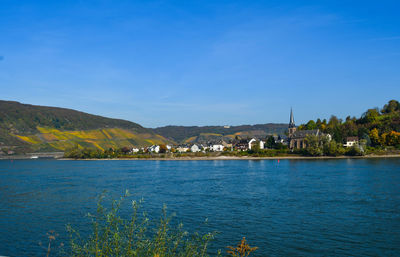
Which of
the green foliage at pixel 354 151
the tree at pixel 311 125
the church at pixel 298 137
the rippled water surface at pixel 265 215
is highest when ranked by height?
the tree at pixel 311 125

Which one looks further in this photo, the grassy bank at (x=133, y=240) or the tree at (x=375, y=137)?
the tree at (x=375, y=137)

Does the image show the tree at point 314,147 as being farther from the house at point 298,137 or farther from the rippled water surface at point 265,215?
the rippled water surface at point 265,215

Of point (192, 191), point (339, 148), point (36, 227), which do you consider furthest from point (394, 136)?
point (36, 227)

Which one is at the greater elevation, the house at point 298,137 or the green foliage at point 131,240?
the house at point 298,137

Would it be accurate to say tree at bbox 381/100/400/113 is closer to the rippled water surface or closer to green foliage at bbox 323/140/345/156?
green foliage at bbox 323/140/345/156

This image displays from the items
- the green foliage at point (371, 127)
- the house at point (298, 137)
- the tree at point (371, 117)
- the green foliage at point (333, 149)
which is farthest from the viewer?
the tree at point (371, 117)

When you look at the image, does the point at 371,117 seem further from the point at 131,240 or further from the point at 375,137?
the point at 131,240

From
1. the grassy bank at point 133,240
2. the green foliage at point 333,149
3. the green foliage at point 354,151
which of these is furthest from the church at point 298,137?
the grassy bank at point 133,240

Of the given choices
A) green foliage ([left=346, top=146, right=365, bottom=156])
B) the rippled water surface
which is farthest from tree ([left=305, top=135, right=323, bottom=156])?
the rippled water surface

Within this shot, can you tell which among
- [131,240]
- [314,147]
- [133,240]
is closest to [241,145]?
[314,147]

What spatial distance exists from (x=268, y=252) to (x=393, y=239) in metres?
6.53

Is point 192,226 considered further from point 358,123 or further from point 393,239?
point 358,123

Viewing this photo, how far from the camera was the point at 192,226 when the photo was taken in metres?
17.9

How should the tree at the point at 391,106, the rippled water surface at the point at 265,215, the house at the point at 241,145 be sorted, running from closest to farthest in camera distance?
1. the rippled water surface at the point at 265,215
2. the tree at the point at 391,106
3. the house at the point at 241,145
